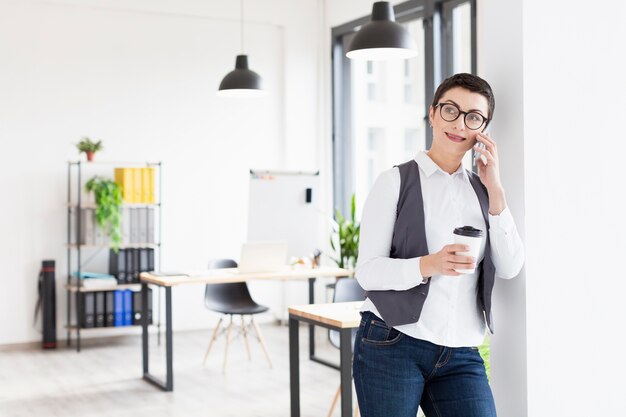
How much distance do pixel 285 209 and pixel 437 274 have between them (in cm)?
495

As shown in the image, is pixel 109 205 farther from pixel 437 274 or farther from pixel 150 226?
pixel 437 274

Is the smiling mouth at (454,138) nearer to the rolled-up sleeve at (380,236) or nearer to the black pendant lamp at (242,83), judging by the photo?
the rolled-up sleeve at (380,236)

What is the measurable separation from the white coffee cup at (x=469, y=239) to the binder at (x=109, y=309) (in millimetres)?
5642

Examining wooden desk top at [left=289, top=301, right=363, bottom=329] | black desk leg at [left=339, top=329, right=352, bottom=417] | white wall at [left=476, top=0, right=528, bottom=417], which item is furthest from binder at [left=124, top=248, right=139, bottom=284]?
white wall at [left=476, top=0, right=528, bottom=417]

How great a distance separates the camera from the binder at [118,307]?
7.16 metres

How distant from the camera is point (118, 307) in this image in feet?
23.5

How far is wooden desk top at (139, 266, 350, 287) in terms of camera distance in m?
5.64

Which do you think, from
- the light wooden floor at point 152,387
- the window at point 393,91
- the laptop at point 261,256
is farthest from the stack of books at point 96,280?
the window at point 393,91

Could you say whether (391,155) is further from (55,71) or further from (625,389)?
(625,389)

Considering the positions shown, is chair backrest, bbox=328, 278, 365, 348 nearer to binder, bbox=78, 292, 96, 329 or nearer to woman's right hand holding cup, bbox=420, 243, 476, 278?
woman's right hand holding cup, bbox=420, 243, 476, 278

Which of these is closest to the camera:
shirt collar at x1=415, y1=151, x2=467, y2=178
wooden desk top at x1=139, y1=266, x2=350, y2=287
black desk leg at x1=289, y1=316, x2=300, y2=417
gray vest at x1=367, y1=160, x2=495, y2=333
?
gray vest at x1=367, y1=160, x2=495, y2=333

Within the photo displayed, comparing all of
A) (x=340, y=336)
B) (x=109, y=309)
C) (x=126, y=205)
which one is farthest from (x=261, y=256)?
(x=340, y=336)

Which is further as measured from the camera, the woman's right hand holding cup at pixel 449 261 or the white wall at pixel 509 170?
the white wall at pixel 509 170

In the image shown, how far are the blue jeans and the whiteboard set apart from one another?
4728 mm
